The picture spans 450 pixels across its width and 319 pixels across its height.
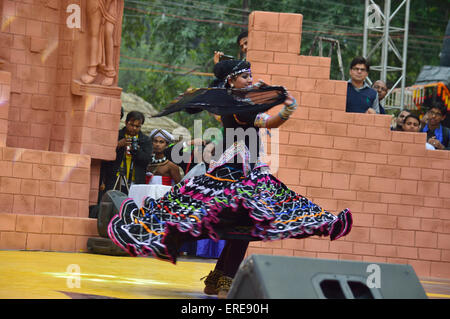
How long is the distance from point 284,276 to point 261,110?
7.75 ft

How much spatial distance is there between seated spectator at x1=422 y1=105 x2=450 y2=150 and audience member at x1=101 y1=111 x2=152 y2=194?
12.0 feet

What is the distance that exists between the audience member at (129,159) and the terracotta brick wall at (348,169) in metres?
1.70

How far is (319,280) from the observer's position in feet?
12.2

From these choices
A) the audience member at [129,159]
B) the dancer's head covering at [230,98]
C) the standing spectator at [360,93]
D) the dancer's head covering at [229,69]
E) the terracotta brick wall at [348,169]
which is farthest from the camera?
the audience member at [129,159]

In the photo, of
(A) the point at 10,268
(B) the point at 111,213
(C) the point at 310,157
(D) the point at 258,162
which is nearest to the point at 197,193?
(D) the point at 258,162

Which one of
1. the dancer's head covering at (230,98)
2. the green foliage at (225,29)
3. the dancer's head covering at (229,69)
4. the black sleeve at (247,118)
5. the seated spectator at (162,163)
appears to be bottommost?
the seated spectator at (162,163)

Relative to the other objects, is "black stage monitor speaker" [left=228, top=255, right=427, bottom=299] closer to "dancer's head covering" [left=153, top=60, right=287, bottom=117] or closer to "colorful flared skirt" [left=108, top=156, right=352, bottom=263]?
"colorful flared skirt" [left=108, top=156, right=352, bottom=263]

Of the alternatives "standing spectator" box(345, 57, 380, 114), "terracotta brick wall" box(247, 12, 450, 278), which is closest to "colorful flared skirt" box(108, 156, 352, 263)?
"terracotta brick wall" box(247, 12, 450, 278)

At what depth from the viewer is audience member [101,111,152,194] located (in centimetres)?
1015

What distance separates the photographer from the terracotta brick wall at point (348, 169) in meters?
9.68

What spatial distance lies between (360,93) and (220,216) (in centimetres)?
495

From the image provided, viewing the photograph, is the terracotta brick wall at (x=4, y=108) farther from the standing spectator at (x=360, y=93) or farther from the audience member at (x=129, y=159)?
→ the standing spectator at (x=360, y=93)

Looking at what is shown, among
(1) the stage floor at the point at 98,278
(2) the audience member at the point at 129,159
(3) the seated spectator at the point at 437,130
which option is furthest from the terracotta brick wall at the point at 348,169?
(2) the audience member at the point at 129,159
